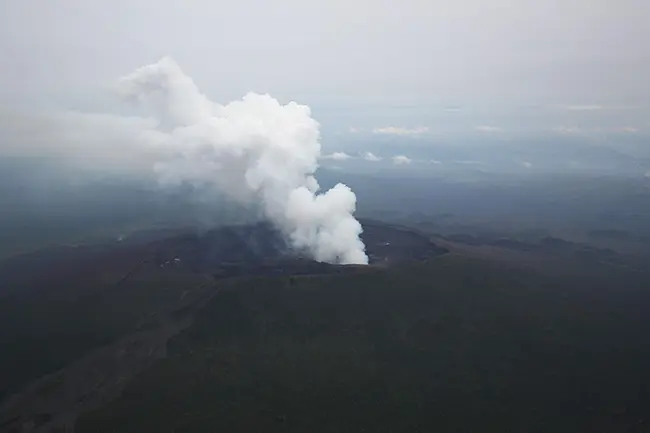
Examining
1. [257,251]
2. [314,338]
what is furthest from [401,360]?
[257,251]

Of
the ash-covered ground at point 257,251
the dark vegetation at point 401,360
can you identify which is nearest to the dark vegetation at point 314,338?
the dark vegetation at point 401,360

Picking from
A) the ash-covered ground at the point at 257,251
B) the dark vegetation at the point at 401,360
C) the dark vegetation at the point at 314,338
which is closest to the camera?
the dark vegetation at the point at 401,360

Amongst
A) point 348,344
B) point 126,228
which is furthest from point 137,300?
point 126,228

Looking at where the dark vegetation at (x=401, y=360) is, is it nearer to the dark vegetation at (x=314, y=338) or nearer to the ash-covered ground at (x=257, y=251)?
the dark vegetation at (x=314, y=338)

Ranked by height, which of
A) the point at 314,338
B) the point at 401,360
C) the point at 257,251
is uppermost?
the point at 257,251

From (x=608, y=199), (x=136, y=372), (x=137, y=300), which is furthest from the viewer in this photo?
(x=608, y=199)

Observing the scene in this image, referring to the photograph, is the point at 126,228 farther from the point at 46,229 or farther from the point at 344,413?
the point at 344,413

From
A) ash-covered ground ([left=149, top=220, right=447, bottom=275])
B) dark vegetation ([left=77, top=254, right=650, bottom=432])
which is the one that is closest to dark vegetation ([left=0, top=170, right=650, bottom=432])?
dark vegetation ([left=77, top=254, right=650, bottom=432])

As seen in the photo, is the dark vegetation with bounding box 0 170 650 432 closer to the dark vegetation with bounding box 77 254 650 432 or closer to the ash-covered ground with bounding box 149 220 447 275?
the dark vegetation with bounding box 77 254 650 432

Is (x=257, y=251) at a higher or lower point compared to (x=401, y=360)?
higher

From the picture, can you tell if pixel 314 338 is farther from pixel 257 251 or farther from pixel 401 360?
pixel 257 251

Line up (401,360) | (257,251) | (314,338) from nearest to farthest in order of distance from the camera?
(401,360)
(314,338)
(257,251)
